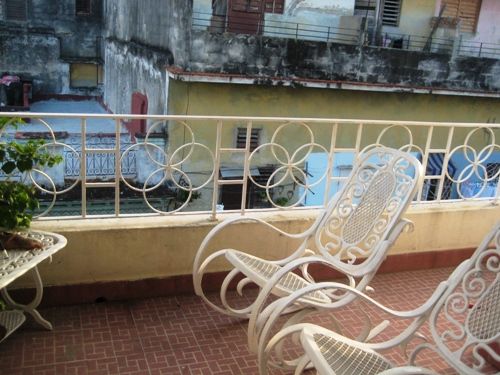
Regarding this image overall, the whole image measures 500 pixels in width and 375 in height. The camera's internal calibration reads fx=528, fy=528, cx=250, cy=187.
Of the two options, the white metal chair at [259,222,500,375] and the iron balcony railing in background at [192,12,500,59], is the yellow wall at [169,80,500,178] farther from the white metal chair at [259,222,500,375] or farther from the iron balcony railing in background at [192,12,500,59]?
the white metal chair at [259,222,500,375]

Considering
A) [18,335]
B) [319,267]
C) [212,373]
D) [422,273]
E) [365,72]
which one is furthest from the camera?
[365,72]

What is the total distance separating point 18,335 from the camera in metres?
2.75

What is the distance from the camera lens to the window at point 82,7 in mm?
18547

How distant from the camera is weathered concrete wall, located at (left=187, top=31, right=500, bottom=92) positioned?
9961 mm

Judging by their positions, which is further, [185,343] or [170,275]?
[170,275]

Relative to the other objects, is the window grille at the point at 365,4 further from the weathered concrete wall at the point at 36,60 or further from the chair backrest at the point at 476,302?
the chair backrest at the point at 476,302

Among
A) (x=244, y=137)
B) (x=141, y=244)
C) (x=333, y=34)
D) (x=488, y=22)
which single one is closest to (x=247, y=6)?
(x=333, y=34)

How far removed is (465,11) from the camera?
13.5 meters

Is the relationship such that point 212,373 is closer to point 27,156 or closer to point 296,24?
point 27,156

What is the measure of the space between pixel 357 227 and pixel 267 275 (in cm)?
60

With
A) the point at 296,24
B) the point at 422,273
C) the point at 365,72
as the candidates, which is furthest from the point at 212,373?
the point at 296,24

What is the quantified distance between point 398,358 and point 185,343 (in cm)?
113

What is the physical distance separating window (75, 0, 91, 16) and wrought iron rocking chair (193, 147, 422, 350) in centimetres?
1777

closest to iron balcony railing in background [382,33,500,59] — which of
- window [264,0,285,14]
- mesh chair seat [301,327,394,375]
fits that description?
window [264,0,285,14]
